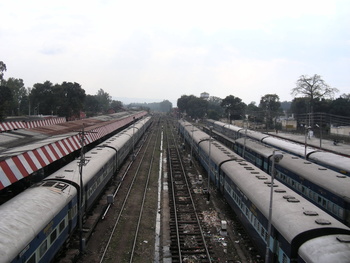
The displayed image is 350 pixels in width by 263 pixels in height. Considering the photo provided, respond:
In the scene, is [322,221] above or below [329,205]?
above

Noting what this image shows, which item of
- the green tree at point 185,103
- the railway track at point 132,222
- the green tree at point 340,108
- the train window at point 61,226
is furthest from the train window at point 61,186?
the green tree at point 185,103

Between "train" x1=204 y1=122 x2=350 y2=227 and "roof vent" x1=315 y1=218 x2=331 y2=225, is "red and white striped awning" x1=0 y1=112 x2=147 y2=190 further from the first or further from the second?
"roof vent" x1=315 y1=218 x2=331 y2=225

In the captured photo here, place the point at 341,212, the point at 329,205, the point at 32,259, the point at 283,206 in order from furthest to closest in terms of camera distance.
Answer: the point at 329,205, the point at 341,212, the point at 283,206, the point at 32,259

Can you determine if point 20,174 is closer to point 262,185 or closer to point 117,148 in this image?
point 262,185

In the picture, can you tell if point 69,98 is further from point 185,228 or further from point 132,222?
point 185,228

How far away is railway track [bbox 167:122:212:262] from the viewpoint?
57.1 feet

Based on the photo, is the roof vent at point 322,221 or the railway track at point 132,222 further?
the railway track at point 132,222

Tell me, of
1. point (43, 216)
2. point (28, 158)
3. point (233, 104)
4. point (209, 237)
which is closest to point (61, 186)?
point (43, 216)

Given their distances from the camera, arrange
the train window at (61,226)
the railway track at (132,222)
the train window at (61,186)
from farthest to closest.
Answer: the railway track at (132,222)
the train window at (61,186)
the train window at (61,226)

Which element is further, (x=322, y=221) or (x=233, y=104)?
(x=233, y=104)

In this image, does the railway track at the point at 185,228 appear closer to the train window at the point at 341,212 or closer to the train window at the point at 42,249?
the train window at the point at 42,249

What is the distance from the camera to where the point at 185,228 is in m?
21.3

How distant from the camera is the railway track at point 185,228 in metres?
17.4

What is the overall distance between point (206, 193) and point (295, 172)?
919cm
